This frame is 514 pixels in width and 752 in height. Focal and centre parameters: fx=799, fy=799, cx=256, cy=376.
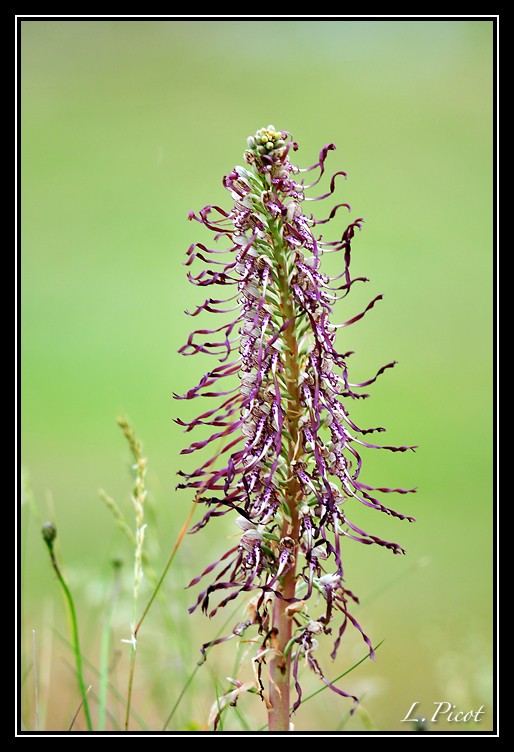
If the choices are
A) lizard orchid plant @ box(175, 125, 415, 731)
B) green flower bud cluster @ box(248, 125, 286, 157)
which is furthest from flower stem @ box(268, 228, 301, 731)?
green flower bud cluster @ box(248, 125, 286, 157)

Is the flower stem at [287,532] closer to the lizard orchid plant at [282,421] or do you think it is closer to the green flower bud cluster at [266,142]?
the lizard orchid plant at [282,421]

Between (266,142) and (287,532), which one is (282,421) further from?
(266,142)

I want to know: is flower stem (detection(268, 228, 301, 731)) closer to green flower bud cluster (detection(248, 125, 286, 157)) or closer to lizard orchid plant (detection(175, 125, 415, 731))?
lizard orchid plant (detection(175, 125, 415, 731))

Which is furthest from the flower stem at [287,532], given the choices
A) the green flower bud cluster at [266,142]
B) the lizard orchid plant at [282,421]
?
the green flower bud cluster at [266,142]

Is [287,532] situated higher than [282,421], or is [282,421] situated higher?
[282,421]

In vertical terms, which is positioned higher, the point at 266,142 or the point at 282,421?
the point at 266,142

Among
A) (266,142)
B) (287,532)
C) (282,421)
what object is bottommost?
(287,532)

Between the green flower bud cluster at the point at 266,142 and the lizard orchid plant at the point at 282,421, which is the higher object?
the green flower bud cluster at the point at 266,142

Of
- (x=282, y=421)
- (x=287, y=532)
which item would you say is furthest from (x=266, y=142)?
(x=287, y=532)

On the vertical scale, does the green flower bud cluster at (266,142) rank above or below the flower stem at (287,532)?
above

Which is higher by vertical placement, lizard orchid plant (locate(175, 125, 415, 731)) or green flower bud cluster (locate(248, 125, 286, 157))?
green flower bud cluster (locate(248, 125, 286, 157))

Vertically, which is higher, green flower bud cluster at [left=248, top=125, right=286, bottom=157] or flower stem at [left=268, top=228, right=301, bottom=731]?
green flower bud cluster at [left=248, top=125, right=286, bottom=157]
